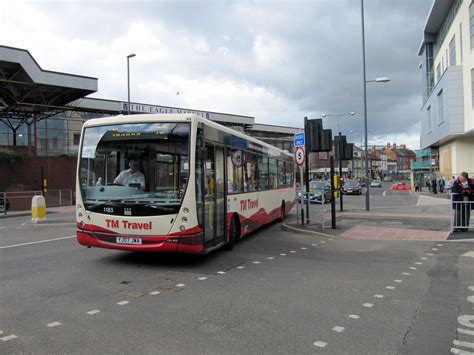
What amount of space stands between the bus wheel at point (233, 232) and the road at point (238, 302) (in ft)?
0.85

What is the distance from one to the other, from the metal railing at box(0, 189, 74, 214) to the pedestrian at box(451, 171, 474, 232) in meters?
21.9

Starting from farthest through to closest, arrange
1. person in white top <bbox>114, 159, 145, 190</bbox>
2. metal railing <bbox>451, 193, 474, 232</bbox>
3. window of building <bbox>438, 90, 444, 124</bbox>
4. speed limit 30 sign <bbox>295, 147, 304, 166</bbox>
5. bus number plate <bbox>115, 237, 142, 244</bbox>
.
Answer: window of building <bbox>438, 90, 444, 124</bbox>, speed limit 30 sign <bbox>295, 147, 304, 166</bbox>, metal railing <bbox>451, 193, 474, 232</bbox>, person in white top <bbox>114, 159, 145, 190</bbox>, bus number plate <bbox>115, 237, 142, 244</bbox>

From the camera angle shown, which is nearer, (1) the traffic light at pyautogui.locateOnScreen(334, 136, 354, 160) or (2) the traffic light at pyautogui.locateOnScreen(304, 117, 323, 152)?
(2) the traffic light at pyautogui.locateOnScreen(304, 117, 323, 152)

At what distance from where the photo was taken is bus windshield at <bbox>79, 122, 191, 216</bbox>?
7695 mm

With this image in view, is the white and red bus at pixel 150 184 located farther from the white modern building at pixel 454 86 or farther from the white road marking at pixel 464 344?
the white modern building at pixel 454 86

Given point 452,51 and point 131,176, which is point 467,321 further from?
point 452,51

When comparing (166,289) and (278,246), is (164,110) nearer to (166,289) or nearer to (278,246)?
(278,246)

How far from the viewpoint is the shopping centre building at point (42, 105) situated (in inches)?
1153

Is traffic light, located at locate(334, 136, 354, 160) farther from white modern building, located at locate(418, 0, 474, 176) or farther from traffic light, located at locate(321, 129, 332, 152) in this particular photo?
white modern building, located at locate(418, 0, 474, 176)

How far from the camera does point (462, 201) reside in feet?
41.0

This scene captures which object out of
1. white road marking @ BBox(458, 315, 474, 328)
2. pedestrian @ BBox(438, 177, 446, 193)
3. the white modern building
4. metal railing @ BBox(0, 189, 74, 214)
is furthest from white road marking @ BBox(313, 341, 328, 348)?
pedestrian @ BBox(438, 177, 446, 193)

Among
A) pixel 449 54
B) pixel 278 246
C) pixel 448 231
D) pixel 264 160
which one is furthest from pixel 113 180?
pixel 449 54

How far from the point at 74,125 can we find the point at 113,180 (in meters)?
39.3

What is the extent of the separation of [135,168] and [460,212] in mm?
9899
